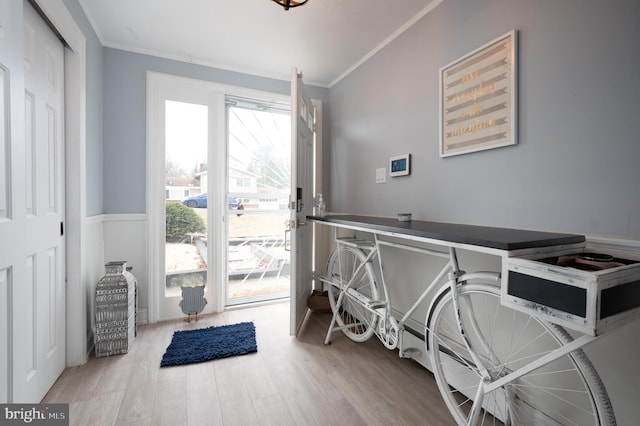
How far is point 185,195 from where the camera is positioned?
2695 mm

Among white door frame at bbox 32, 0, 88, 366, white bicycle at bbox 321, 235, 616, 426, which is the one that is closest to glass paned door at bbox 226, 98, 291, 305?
white door frame at bbox 32, 0, 88, 366

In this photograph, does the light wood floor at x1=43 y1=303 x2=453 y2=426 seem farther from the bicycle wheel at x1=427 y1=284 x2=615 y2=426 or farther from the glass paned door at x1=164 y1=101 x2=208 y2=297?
the glass paned door at x1=164 y1=101 x2=208 y2=297

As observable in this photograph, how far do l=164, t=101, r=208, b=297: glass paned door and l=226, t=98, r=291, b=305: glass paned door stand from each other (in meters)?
0.27

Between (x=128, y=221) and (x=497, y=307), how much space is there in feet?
9.26

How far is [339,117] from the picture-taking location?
3.01 m

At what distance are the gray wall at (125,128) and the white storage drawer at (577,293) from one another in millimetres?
2775

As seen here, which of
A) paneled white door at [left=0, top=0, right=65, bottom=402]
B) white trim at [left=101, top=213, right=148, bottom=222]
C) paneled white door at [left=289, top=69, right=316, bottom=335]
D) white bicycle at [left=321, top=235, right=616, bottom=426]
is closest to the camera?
white bicycle at [left=321, top=235, right=616, bottom=426]

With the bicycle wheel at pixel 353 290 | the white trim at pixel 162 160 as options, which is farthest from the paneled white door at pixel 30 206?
the bicycle wheel at pixel 353 290

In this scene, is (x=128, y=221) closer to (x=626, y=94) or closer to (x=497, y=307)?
(x=497, y=307)

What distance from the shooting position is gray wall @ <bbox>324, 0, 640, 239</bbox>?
3.44 feet

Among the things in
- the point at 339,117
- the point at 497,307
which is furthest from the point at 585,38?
the point at 339,117

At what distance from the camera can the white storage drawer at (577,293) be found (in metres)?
0.74

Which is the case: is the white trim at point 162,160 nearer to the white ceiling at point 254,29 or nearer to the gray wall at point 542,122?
the white ceiling at point 254,29

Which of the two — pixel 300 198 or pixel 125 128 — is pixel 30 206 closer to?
pixel 125 128
